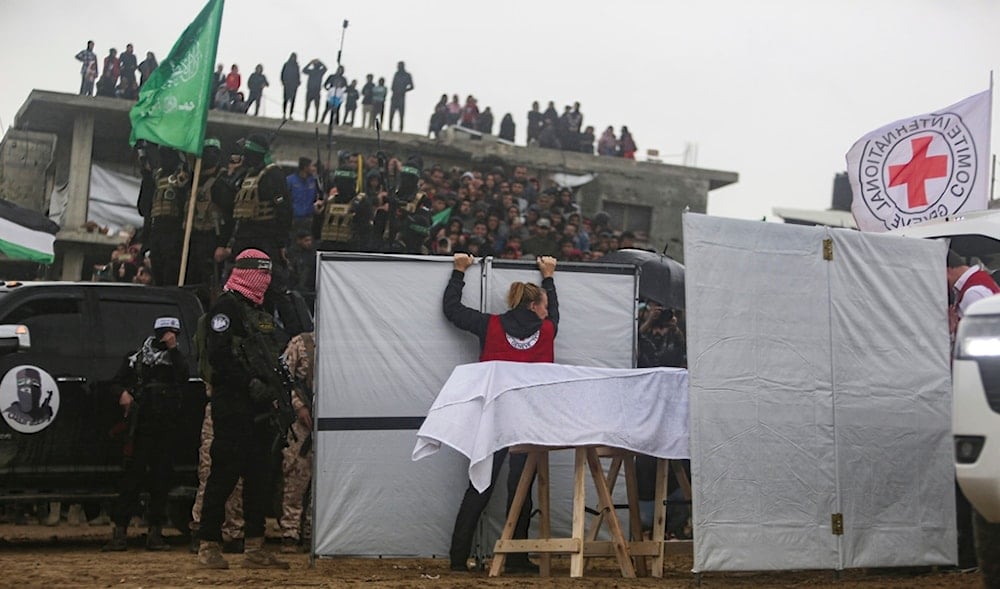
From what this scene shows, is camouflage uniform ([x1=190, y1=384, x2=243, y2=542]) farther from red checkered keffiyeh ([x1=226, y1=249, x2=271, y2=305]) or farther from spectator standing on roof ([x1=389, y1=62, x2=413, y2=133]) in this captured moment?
spectator standing on roof ([x1=389, y1=62, x2=413, y2=133])

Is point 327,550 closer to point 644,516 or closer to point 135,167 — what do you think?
point 644,516

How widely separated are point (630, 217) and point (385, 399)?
2544 centimetres

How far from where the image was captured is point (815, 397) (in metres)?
9.52

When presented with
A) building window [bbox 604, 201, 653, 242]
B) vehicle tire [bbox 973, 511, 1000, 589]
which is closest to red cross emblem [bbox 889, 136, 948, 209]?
vehicle tire [bbox 973, 511, 1000, 589]

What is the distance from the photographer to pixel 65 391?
38.3 ft

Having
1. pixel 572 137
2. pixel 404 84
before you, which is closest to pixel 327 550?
pixel 404 84

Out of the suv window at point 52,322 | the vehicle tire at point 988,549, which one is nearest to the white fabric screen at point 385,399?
the suv window at point 52,322

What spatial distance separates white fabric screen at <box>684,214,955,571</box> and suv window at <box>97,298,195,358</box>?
5135 millimetres

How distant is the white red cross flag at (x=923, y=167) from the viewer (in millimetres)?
13070

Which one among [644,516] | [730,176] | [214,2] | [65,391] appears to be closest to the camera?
[65,391]

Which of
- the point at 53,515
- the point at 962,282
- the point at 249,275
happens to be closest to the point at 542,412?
the point at 249,275

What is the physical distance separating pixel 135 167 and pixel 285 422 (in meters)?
22.9

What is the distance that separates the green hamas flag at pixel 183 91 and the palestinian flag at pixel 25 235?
3359 millimetres

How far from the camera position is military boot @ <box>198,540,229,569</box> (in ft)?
31.7
